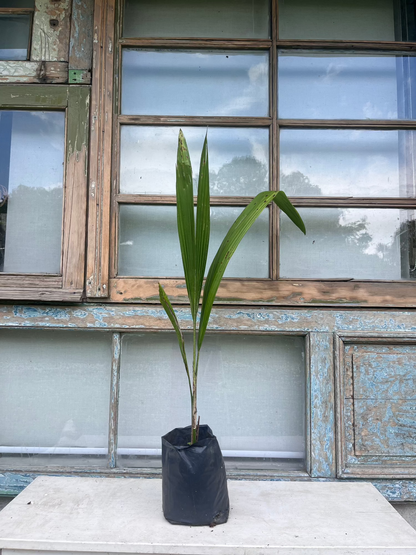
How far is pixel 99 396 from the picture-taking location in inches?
61.0

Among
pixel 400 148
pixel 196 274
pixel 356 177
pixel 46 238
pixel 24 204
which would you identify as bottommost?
pixel 196 274

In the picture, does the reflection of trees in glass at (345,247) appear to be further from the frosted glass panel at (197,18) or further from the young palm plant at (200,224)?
the frosted glass panel at (197,18)

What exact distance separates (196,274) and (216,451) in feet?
1.46

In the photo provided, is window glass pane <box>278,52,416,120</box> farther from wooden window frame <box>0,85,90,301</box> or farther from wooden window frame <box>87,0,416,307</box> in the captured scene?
wooden window frame <box>0,85,90,301</box>

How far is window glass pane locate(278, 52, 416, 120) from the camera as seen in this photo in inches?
64.1

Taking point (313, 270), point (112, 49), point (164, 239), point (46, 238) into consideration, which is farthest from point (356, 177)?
point (46, 238)

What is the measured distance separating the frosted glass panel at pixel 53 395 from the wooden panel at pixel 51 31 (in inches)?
39.5

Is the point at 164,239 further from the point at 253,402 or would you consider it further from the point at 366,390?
the point at 366,390

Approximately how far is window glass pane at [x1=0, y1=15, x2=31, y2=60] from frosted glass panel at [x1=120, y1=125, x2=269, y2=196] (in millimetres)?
492

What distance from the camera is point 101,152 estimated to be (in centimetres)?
156

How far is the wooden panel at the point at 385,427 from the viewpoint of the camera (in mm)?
1479

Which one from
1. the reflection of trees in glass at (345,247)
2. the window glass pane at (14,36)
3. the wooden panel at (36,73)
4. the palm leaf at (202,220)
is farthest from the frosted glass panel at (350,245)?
the window glass pane at (14,36)

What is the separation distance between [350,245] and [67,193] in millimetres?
1023

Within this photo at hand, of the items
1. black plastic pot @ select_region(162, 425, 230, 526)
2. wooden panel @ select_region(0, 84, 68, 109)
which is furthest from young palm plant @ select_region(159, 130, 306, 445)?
wooden panel @ select_region(0, 84, 68, 109)
